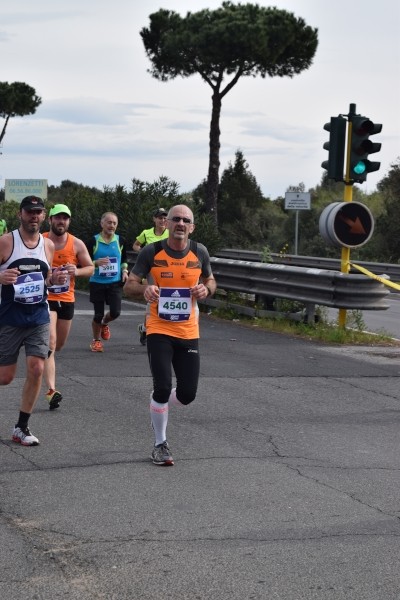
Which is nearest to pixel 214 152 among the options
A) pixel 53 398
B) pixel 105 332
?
pixel 105 332

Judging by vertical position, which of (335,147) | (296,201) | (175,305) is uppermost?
(335,147)

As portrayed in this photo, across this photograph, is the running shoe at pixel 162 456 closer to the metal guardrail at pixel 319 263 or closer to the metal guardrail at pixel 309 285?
the metal guardrail at pixel 309 285

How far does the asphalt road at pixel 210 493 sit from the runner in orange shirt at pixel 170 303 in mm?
514

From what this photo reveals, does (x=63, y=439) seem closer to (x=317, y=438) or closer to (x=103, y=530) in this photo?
(x=317, y=438)

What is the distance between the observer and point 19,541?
20.0ft

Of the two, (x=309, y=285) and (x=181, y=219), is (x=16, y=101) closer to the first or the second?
(x=309, y=285)

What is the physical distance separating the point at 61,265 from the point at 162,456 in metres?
3.20

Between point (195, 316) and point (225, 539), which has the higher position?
point (195, 316)

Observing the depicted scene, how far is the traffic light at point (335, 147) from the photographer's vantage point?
53.4 ft

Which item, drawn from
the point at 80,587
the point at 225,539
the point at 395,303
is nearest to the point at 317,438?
the point at 225,539

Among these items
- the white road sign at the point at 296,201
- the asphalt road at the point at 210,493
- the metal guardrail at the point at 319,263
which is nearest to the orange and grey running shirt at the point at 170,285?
the asphalt road at the point at 210,493

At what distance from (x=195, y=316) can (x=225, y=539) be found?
248 cm

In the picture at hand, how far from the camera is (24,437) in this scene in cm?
862

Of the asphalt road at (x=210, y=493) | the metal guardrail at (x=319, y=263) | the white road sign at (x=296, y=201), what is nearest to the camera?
the asphalt road at (x=210, y=493)
